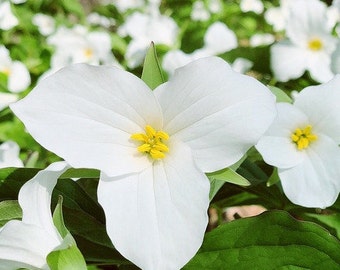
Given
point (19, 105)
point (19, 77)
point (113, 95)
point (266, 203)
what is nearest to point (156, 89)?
point (113, 95)

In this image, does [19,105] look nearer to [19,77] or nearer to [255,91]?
[255,91]

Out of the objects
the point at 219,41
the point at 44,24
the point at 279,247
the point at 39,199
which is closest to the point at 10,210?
the point at 39,199

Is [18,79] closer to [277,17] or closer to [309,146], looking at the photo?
[309,146]

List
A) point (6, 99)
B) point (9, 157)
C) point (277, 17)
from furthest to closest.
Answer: point (277, 17) → point (6, 99) → point (9, 157)

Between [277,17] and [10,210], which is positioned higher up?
[10,210]

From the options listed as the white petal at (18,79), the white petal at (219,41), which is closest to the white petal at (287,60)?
the white petal at (219,41)

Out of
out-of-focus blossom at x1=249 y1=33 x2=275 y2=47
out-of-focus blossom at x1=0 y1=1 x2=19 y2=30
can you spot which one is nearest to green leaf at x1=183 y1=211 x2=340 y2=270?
out-of-focus blossom at x1=0 y1=1 x2=19 y2=30

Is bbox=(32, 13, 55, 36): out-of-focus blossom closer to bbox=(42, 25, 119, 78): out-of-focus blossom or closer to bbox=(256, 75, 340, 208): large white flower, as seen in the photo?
bbox=(42, 25, 119, 78): out-of-focus blossom

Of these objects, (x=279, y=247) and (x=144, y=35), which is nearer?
(x=279, y=247)
